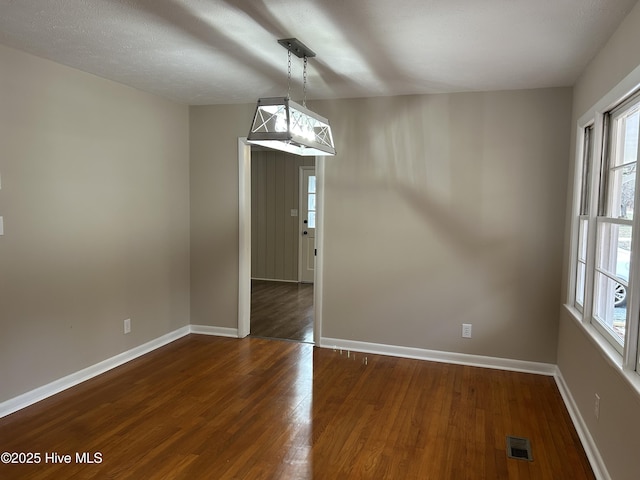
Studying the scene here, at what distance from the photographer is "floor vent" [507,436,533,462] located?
268cm

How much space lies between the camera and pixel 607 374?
2445mm

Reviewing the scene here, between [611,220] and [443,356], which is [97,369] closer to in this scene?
[443,356]

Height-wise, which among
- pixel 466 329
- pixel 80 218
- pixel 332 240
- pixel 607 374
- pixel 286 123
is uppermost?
pixel 286 123

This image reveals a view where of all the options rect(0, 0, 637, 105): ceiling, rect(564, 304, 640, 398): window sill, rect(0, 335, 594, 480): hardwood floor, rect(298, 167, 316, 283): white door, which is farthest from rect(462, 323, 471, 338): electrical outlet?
rect(298, 167, 316, 283): white door

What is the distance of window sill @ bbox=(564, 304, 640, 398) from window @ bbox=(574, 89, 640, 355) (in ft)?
0.11

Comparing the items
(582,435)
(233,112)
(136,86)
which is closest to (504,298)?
(582,435)

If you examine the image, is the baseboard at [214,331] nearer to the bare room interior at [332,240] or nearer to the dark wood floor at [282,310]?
the bare room interior at [332,240]

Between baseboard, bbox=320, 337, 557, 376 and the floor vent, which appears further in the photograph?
baseboard, bbox=320, 337, 557, 376

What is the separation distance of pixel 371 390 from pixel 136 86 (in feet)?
10.4

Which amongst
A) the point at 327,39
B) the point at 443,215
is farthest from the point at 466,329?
the point at 327,39

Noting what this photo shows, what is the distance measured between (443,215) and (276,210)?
4.29 metres

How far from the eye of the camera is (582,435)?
285cm

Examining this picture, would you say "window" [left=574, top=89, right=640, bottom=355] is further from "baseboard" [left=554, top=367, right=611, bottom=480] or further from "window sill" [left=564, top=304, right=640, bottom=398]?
"baseboard" [left=554, top=367, right=611, bottom=480]

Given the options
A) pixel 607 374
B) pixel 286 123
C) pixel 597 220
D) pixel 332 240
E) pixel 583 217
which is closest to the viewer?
pixel 607 374
